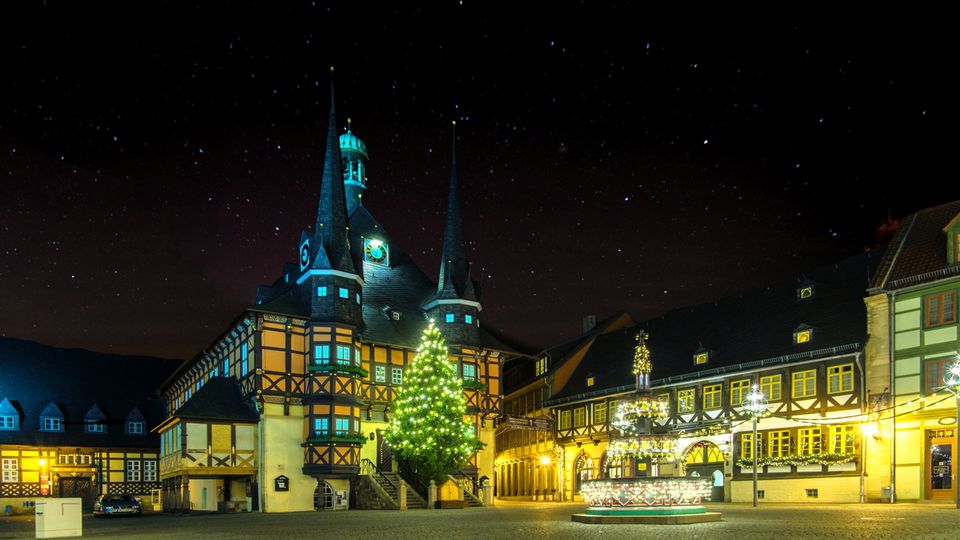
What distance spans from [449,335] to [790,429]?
18837mm

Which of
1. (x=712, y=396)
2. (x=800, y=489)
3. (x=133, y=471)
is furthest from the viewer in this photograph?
(x=133, y=471)

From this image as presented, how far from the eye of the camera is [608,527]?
23.2 m

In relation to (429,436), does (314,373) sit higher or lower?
higher

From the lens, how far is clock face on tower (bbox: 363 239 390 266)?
54.9 meters

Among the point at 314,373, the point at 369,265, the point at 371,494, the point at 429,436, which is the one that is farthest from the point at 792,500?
the point at 369,265

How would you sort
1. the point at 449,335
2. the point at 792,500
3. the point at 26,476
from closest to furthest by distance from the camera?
the point at 792,500
the point at 449,335
the point at 26,476

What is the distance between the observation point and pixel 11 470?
188 feet

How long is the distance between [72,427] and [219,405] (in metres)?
22.6

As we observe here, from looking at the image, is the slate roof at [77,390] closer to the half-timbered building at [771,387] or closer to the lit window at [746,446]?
the half-timbered building at [771,387]

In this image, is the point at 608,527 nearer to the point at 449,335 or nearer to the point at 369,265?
the point at 449,335

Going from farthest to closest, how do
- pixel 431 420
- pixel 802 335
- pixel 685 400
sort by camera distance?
pixel 685 400 < pixel 431 420 < pixel 802 335

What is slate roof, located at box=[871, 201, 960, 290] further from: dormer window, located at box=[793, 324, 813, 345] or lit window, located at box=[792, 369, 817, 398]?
lit window, located at box=[792, 369, 817, 398]

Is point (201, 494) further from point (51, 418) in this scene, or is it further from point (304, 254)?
point (51, 418)

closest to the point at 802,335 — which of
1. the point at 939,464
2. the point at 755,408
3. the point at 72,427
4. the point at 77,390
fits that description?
the point at 755,408
